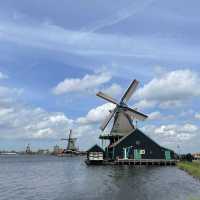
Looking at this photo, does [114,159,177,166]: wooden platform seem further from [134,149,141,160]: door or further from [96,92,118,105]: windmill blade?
[96,92,118,105]: windmill blade

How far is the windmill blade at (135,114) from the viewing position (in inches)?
3115

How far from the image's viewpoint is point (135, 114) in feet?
260

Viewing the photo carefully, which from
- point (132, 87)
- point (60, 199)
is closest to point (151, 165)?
point (132, 87)

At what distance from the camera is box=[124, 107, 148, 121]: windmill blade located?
79125 millimetres

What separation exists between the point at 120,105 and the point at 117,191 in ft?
149

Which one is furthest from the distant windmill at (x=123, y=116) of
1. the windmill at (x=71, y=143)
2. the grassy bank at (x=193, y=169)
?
the windmill at (x=71, y=143)

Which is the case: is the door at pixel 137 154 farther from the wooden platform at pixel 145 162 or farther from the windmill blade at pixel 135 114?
the windmill blade at pixel 135 114

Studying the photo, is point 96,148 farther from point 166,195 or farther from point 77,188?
point 166,195

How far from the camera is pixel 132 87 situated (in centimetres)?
8288

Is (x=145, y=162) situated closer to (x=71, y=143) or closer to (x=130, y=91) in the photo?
(x=130, y=91)

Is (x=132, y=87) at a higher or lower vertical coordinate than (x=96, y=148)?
higher

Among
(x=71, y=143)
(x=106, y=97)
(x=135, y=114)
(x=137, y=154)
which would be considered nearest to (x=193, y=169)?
(x=137, y=154)

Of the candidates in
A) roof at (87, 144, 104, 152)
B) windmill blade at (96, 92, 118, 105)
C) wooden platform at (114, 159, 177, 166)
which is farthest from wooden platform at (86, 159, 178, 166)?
windmill blade at (96, 92, 118, 105)

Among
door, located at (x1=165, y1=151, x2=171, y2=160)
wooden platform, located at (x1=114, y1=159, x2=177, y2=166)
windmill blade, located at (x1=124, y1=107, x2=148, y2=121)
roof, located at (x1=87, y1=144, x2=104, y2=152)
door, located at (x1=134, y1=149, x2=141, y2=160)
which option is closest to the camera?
wooden platform, located at (x1=114, y1=159, x2=177, y2=166)
